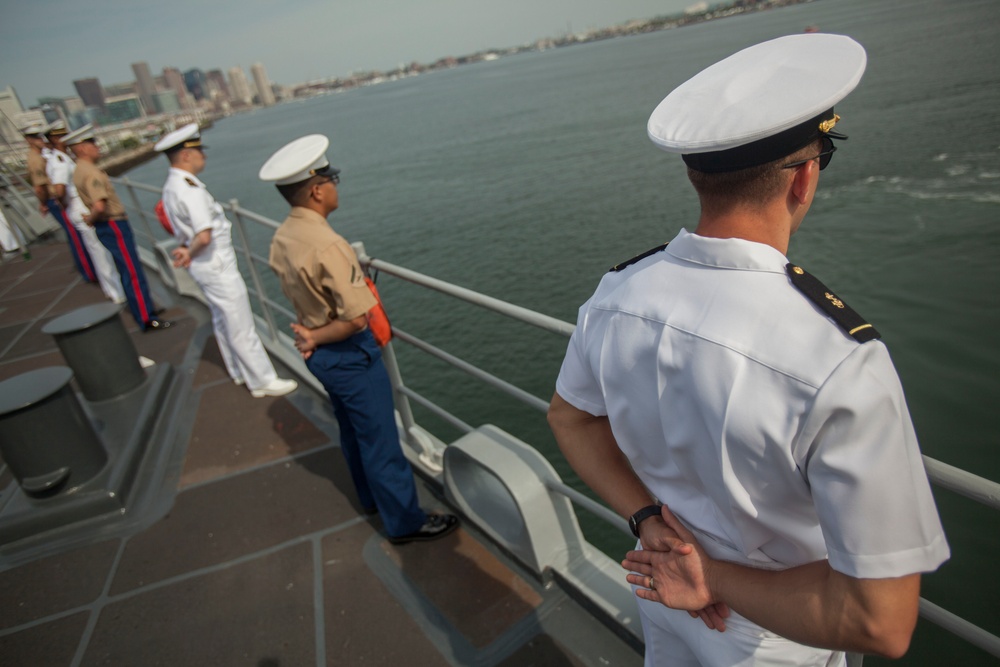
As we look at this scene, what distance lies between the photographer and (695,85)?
1089mm

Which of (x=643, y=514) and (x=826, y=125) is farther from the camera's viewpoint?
(x=643, y=514)

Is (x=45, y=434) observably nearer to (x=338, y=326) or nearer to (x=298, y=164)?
(x=338, y=326)

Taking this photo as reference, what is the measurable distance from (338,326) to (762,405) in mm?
2016

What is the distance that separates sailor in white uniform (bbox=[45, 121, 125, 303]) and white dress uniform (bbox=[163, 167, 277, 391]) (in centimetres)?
276

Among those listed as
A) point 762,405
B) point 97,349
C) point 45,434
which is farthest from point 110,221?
point 762,405

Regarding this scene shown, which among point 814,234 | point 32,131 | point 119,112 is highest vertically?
point 119,112

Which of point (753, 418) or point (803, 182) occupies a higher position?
point (803, 182)

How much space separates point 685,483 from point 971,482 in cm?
51

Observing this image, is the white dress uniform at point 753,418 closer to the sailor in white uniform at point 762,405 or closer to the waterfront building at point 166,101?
the sailor in white uniform at point 762,405

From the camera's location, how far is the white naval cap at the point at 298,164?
2.59 metres

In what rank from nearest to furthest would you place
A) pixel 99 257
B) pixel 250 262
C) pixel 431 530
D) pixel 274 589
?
pixel 274 589 → pixel 431 530 → pixel 250 262 → pixel 99 257

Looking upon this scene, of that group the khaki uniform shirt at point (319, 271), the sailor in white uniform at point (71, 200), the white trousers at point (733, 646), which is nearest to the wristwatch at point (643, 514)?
the white trousers at point (733, 646)

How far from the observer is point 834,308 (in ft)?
2.94

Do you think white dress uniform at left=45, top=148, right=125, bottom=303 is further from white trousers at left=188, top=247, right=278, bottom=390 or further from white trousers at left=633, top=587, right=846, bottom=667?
white trousers at left=633, top=587, right=846, bottom=667
